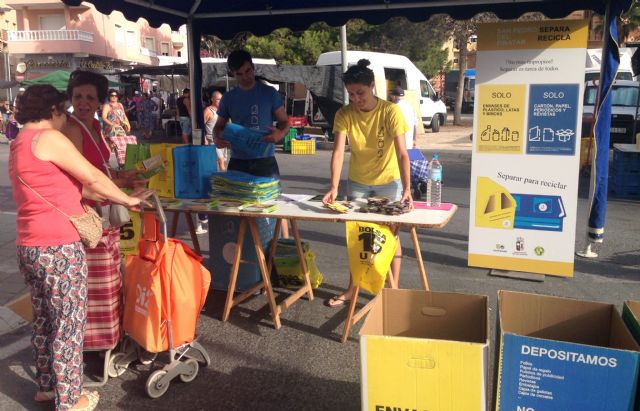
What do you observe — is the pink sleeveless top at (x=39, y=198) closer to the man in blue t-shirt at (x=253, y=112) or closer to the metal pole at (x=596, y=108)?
the man in blue t-shirt at (x=253, y=112)

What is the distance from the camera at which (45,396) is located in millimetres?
3236

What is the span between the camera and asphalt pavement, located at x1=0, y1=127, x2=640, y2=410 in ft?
10.9

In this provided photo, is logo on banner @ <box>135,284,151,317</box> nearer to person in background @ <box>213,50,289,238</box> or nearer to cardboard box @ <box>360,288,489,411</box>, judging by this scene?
cardboard box @ <box>360,288,489,411</box>

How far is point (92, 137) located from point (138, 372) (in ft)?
5.14

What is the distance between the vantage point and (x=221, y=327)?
4.36 metres

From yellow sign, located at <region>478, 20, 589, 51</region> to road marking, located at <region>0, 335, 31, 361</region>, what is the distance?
15.1 ft

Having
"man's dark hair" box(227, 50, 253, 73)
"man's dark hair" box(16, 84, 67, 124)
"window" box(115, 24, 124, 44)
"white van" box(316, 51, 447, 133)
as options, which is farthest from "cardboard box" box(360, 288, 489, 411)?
"window" box(115, 24, 124, 44)

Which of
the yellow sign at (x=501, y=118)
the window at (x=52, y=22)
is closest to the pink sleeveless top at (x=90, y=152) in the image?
the yellow sign at (x=501, y=118)

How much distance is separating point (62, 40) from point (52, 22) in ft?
11.2

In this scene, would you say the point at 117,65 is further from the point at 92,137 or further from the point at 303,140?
the point at 92,137

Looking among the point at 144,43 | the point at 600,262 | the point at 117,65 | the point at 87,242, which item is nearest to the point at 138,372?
the point at 87,242

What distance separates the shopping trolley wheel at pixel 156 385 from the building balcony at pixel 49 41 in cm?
3833

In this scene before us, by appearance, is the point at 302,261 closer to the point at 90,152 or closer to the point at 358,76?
the point at 358,76

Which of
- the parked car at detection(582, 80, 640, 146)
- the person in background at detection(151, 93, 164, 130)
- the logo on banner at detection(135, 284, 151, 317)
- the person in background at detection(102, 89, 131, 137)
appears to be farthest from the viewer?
the person in background at detection(151, 93, 164, 130)
